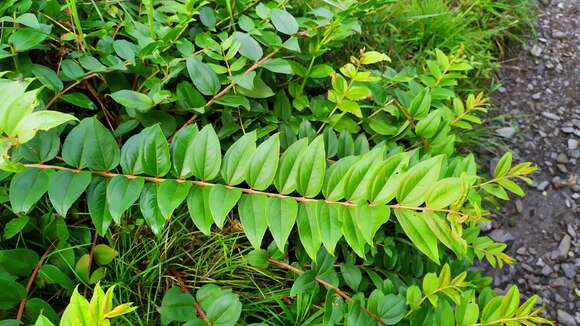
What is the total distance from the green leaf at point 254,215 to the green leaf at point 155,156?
0.61 ft

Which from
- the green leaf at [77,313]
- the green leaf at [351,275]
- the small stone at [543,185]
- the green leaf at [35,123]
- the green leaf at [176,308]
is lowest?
the small stone at [543,185]

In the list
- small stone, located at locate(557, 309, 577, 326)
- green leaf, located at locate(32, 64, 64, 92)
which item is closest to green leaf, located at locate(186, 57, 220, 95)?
green leaf, located at locate(32, 64, 64, 92)

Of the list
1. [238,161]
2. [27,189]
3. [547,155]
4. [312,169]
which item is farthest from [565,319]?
[27,189]

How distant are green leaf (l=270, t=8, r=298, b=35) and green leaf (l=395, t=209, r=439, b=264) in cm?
70

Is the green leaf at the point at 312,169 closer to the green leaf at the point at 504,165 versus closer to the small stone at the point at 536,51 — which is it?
the green leaf at the point at 504,165

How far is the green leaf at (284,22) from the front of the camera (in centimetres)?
144

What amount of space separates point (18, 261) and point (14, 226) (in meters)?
0.09

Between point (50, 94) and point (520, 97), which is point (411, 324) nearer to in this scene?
point (50, 94)

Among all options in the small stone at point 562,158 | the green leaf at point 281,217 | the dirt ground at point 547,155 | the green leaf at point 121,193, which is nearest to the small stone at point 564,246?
the dirt ground at point 547,155

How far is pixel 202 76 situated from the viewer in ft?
4.37

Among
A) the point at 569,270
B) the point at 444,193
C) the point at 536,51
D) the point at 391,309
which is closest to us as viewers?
the point at 444,193

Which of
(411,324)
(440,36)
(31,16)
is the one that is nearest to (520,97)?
(440,36)

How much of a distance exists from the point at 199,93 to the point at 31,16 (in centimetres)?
46

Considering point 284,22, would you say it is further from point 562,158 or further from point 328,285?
point 562,158
